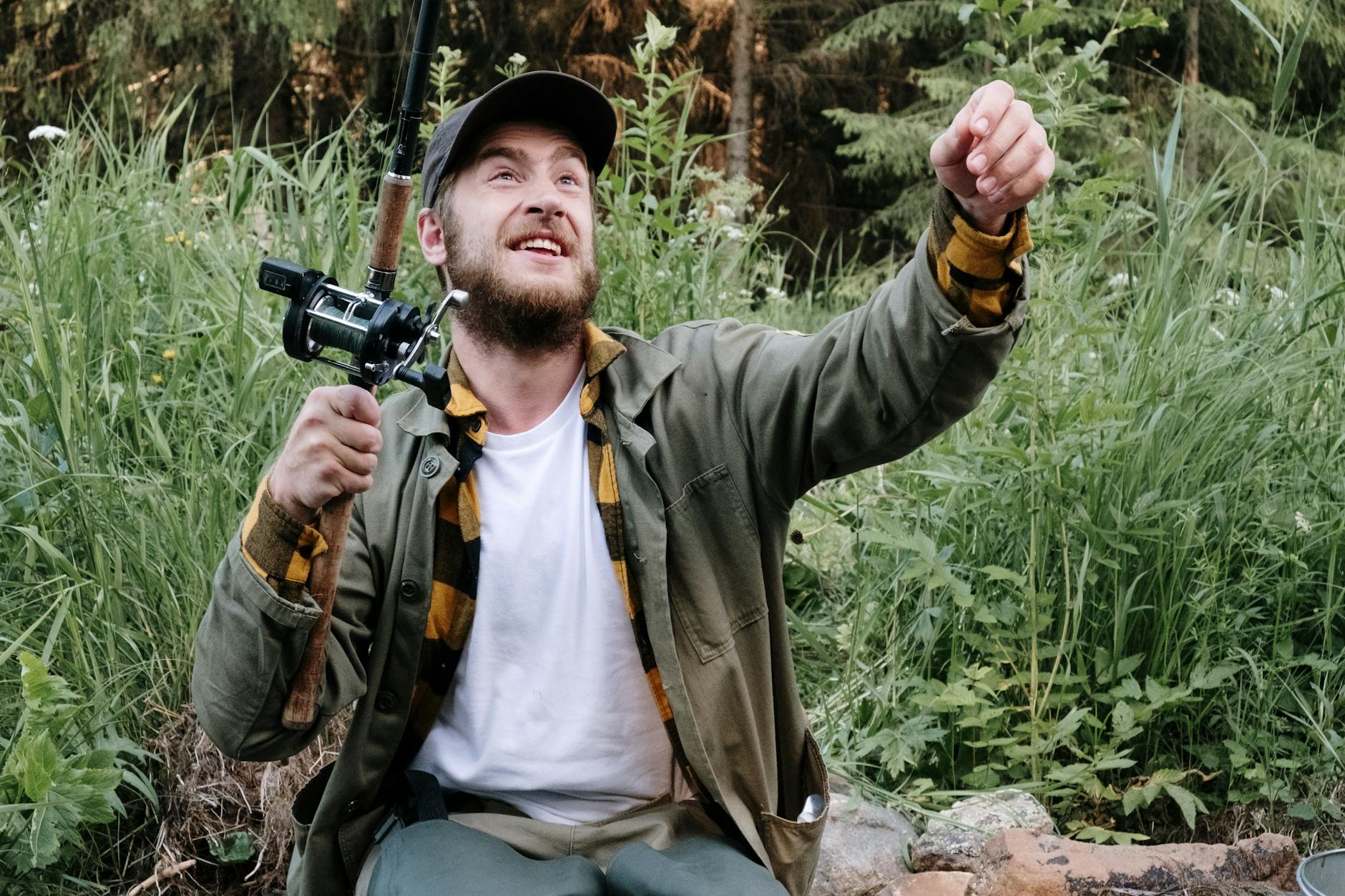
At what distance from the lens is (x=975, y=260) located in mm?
1847

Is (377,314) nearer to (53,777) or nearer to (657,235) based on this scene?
(53,777)

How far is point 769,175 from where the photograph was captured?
14.3 m

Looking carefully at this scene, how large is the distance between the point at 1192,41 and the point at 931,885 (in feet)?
33.2

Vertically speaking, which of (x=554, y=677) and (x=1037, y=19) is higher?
(x=1037, y=19)

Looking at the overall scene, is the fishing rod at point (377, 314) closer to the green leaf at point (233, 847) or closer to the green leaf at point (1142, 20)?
the green leaf at point (233, 847)

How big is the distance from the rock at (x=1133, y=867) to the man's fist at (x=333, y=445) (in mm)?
1560

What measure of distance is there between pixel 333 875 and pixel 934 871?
1311 millimetres

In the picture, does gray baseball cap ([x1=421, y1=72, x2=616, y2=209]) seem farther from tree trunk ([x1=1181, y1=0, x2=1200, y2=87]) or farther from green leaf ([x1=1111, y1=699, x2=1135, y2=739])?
tree trunk ([x1=1181, y1=0, x2=1200, y2=87])

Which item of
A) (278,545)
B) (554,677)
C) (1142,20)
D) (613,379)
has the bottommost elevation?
(554,677)

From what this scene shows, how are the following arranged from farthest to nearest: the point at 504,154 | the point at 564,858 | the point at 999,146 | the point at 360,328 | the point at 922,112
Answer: the point at 922,112
the point at 504,154
the point at 564,858
the point at 360,328
the point at 999,146

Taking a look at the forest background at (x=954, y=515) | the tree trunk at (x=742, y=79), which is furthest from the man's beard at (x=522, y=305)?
the tree trunk at (x=742, y=79)

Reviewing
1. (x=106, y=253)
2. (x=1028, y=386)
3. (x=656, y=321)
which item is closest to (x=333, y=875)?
(x=1028, y=386)

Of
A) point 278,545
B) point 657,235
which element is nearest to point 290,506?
point 278,545

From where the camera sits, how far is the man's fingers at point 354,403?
6.15 feet
